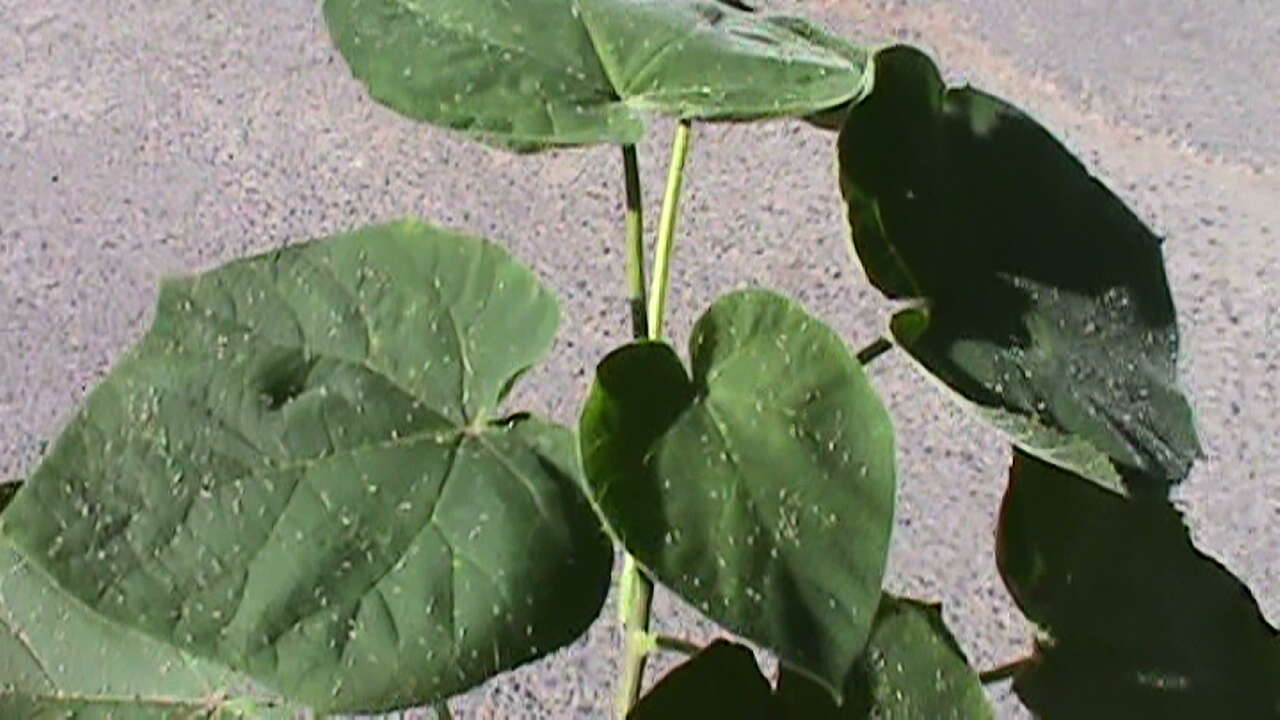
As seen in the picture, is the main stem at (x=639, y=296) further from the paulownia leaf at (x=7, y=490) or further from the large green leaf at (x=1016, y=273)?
the paulownia leaf at (x=7, y=490)

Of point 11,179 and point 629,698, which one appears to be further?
point 11,179

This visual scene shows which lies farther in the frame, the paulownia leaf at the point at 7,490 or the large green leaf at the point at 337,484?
the paulownia leaf at the point at 7,490

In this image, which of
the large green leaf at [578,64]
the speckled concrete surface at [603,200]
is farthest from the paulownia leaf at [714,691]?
the speckled concrete surface at [603,200]

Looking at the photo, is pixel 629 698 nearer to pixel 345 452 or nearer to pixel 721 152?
pixel 345 452

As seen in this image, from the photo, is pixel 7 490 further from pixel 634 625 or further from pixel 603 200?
pixel 603 200

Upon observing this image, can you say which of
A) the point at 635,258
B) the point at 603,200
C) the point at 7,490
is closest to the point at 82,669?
the point at 7,490

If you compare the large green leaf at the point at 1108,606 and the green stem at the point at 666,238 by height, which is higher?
the green stem at the point at 666,238

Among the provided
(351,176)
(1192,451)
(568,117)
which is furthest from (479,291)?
(351,176)

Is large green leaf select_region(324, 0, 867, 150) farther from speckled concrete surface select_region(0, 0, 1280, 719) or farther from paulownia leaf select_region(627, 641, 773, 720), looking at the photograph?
speckled concrete surface select_region(0, 0, 1280, 719)
